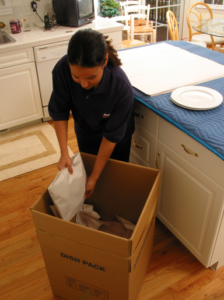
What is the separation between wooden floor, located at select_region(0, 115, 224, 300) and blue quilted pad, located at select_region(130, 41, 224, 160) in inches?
31.3

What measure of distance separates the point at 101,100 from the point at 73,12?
195 cm

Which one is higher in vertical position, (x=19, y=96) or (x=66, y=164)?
(x=66, y=164)

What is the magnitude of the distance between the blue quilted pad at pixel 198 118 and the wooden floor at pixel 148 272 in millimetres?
795

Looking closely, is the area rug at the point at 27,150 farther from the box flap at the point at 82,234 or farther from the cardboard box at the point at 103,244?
the box flap at the point at 82,234

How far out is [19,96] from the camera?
2672mm

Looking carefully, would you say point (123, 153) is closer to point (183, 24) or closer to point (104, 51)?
point (104, 51)

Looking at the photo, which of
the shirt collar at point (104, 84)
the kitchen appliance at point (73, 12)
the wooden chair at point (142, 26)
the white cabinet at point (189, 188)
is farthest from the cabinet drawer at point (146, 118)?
the wooden chair at point (142, 26)

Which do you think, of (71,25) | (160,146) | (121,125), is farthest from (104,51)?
(71,25)

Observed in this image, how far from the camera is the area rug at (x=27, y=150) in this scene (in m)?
2.35

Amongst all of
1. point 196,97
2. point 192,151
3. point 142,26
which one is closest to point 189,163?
point 192,151

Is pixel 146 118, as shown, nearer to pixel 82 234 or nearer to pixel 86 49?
pixel 86 49

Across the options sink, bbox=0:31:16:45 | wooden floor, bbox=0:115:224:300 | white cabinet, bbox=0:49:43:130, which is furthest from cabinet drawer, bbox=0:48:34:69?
wooden floor, bbox=0:115:224:300

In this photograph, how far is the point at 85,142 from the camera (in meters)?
1.54

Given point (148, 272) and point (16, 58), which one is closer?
point (148, 272)
